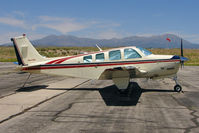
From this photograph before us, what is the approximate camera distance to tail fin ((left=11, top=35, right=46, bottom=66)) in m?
11.8

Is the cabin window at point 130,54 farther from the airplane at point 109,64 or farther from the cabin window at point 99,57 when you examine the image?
the cabin window at point 99,57

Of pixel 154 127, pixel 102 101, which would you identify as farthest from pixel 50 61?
pixel 154 127

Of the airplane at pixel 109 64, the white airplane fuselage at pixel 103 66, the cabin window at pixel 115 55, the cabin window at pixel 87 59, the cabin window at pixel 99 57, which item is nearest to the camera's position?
the airplane at pixel 109 64

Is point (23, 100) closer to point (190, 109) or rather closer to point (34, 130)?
point (34, 130)

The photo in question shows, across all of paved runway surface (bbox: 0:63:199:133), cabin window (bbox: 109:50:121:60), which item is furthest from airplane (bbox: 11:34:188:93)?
paved runway surface (bbox: 0:63:199:133)

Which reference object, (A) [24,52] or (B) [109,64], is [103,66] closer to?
(B) [109,64]

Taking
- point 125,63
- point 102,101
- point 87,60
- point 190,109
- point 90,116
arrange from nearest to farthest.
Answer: point 90,116
point 190,109
point 102,101
point 125,63
point 87,60

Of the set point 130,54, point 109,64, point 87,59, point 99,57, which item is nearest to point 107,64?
point 109,64

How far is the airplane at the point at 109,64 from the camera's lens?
33.4 ft

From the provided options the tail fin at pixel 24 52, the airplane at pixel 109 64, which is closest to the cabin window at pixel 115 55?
the airplane at pixel 109 64

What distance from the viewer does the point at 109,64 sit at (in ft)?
34.9

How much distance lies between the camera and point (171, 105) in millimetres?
8008

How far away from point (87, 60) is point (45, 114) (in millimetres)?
4887

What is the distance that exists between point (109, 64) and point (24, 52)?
5.64 metres
